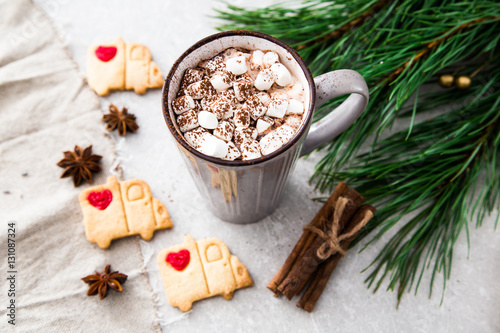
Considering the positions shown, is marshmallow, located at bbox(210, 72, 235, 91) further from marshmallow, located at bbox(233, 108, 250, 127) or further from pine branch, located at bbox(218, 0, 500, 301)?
pine branch, located at bbox(218, 0, 500, 301)

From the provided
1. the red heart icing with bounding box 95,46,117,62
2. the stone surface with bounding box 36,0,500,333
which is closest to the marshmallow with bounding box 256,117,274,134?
the stone surface with bounding box 36,0,500,333

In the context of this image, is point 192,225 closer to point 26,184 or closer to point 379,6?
point 26,184

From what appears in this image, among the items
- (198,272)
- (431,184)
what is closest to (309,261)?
(198,272)

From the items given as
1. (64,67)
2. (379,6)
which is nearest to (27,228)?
(64,67)

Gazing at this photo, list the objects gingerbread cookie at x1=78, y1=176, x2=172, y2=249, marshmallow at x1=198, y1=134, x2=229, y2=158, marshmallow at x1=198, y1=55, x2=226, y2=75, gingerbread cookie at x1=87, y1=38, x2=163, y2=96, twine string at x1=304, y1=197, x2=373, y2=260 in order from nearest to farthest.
→ marshmallow at x1=198, y1=134, x2=229, y2=158, marshmallow at x1=198, y1=55, x2=226, y2=75, twine string at x1=304, y1=197, x2=373, y2=260, gingerbread cookie at x1=78, y1=176, x2=172, y2=249, gingerbread cookie at x1=87, y1=38, x2=163, y2=96

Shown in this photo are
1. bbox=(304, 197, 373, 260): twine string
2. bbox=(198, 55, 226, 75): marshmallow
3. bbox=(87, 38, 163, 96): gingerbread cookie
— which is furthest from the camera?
bbox=(87, 38, 163, 96): gingerbread cookie
